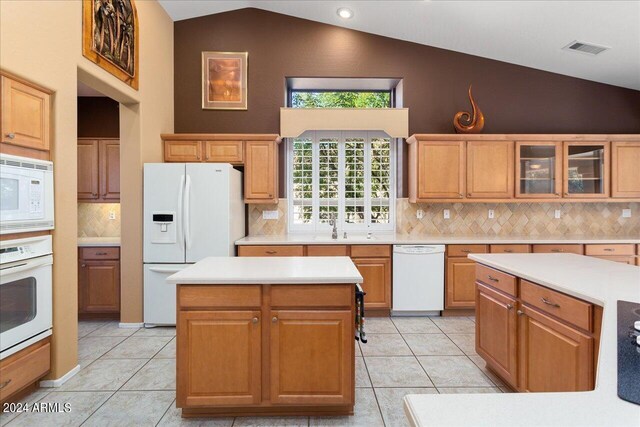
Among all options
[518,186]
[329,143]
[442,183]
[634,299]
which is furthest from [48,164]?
[518,186]

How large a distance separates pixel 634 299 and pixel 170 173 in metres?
3.69

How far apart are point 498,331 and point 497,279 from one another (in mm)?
357

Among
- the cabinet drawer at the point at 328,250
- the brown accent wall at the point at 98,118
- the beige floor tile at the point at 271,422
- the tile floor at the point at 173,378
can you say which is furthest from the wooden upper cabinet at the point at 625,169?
the brown accent wall at the point at 98,118

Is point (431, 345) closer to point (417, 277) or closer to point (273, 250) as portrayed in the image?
point (417, 277)

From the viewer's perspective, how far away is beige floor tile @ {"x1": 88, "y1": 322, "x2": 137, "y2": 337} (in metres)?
3.45

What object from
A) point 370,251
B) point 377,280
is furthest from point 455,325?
point 370,251

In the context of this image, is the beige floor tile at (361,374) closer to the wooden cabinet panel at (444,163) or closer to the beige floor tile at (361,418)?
the beige floor tile at (361,418)

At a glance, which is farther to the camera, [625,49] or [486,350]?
[625,49]

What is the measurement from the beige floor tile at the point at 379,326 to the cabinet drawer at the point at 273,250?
1066mm

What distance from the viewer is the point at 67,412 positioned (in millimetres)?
2168

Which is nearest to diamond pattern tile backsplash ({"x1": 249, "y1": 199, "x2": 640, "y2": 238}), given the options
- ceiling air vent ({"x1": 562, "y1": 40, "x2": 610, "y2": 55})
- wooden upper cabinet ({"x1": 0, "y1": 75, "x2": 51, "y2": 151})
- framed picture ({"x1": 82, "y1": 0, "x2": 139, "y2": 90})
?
ceiling air vent ({"x1": 562, "y1": 40, "x2": 610, "y2": 55})

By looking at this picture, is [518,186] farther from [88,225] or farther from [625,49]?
[88,225]

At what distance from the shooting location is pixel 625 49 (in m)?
3.69

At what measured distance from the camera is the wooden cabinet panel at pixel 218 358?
1968mm
